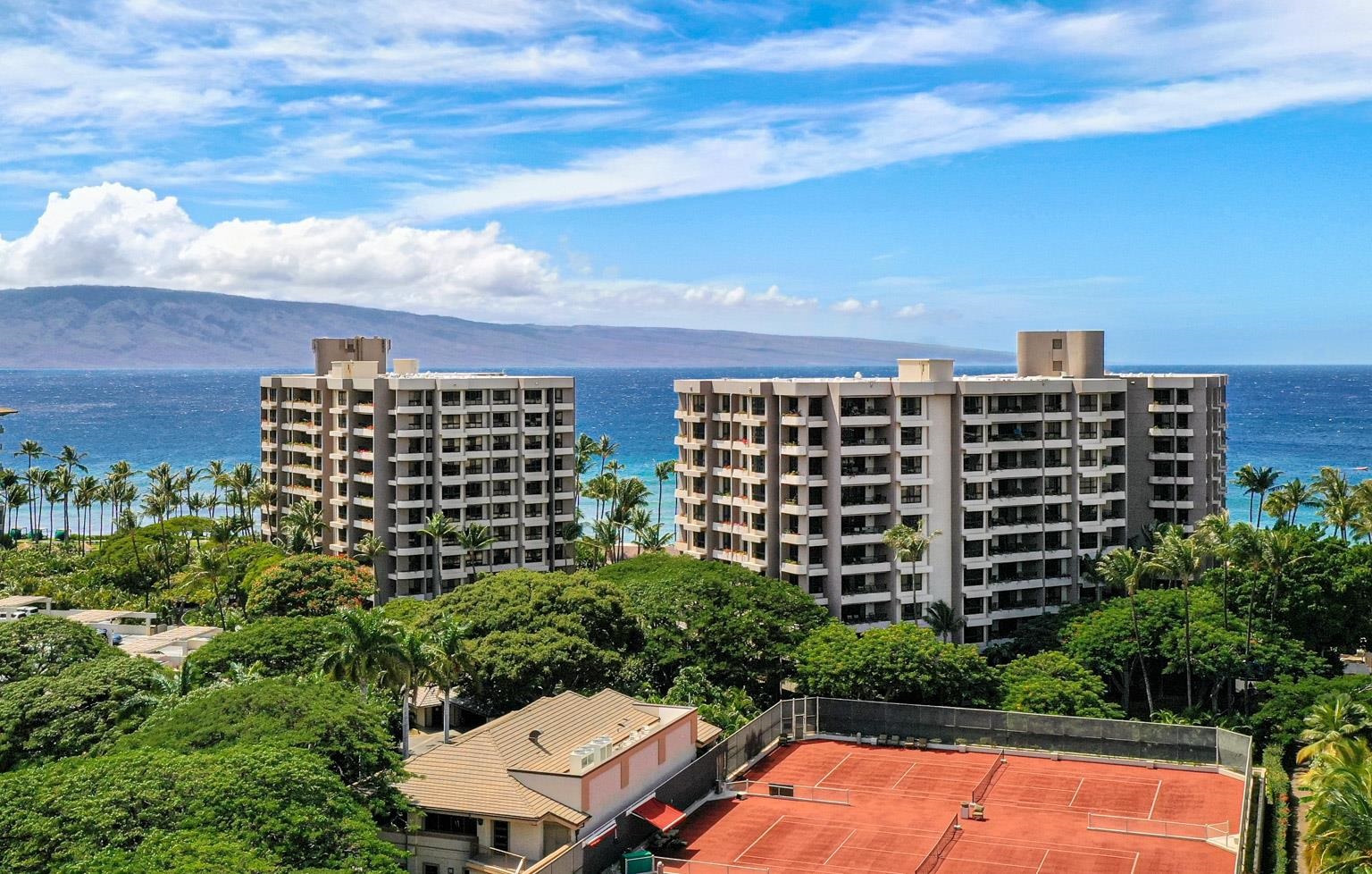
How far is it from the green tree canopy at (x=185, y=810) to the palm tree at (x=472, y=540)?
165ft

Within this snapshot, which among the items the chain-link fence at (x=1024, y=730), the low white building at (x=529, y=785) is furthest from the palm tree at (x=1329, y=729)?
the low white building at (x=529, y=785)

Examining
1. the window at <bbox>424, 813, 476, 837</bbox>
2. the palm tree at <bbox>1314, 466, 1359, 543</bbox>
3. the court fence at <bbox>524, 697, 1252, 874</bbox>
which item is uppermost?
the palm tree at <bbox>1314, 466, 1359, 543</bbox>

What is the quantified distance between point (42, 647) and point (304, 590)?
21.9 meters

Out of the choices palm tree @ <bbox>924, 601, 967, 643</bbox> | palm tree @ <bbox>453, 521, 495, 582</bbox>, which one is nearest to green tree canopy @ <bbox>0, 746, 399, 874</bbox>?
palm tree @ <bbox>924, 601, 967, 643</bbox>

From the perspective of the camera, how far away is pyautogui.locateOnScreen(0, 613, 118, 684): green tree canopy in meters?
55.8

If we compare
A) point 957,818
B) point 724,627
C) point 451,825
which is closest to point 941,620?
point 724,627

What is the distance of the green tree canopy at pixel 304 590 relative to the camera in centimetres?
7744

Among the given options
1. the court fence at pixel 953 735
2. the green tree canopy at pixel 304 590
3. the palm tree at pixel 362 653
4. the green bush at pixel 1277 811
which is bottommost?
the green bush at pixel 1277 811

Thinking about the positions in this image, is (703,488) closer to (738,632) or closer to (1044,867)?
(738,632)

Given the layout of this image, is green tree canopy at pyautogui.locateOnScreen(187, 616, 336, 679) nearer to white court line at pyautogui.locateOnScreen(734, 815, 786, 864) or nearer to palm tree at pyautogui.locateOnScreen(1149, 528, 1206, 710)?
white court line at pyautogui.locateOnScreen(734, 815, 786, 864)

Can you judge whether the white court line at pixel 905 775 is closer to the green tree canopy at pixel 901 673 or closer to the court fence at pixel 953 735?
the court fence at pixel 953 735

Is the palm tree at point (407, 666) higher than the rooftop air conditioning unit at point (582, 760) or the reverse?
higher

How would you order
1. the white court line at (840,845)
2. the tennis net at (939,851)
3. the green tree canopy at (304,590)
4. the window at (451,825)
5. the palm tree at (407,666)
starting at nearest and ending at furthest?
the window at (451,825) → the tennis net at (939,851) → the white court line at (840,845) → the palm tree at (407,666) → the green tree canopy at (304,590)

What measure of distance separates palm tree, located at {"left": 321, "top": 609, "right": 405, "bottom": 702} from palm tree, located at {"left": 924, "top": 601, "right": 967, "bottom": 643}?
39.1 metres
